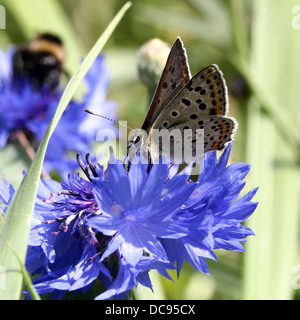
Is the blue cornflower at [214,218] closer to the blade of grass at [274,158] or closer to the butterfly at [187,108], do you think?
the butterfly at [187,108]

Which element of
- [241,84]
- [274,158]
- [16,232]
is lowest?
[16,232]

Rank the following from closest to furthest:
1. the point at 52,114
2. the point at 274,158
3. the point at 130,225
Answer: the point at 130,225
the point at 52,114
the point at 274,158

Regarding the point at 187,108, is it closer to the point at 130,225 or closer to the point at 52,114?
the point at 130,225

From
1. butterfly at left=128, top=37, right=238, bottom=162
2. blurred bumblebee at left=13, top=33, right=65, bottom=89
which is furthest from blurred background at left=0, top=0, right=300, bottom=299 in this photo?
butterfly at left=128, top=37, right=238, bottom=162

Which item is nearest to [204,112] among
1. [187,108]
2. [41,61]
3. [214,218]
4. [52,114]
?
[187,108]

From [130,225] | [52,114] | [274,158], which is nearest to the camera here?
[130,225]

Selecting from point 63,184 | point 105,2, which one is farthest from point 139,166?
point 105,2
